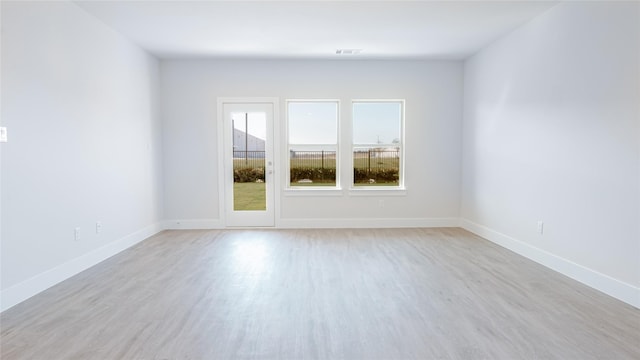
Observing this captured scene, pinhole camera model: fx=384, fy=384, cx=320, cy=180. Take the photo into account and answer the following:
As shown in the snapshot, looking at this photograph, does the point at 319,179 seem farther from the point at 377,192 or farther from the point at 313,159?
the point at 377,192

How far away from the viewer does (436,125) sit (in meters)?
6.44

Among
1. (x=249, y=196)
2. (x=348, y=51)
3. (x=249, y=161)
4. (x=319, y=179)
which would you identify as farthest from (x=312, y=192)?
(x=348, y=51)


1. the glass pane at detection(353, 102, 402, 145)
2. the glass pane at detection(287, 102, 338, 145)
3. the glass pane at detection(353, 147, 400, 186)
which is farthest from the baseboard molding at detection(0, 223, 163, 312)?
the glass pane at detection(353, 102, 402, 145)

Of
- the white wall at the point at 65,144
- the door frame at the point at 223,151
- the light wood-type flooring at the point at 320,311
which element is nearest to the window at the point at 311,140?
the door frame at the point at 223,151

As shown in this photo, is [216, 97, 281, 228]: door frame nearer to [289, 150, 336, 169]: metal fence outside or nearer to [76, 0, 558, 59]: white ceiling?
[289, 150, 336, 169]: metal fence outside

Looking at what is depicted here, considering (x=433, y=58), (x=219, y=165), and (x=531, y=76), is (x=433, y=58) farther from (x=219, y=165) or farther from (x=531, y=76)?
(x=219, y=165)

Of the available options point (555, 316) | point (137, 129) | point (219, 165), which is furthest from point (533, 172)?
point (137, 129)

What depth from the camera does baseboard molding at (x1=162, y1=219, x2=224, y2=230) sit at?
6.31 meters

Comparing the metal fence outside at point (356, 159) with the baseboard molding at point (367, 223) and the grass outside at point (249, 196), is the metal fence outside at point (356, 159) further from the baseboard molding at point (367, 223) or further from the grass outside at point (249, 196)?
the baseboard molding at point (367, 223)

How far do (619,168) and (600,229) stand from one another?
1.91 ft

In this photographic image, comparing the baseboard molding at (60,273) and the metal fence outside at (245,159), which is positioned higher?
the metal fence outside at (245,159)

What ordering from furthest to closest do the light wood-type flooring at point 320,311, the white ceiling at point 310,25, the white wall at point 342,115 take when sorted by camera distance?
the white wall at point 342,115 → the white ceiling at point 310,25 → the light wood-type flooring at point 320,311

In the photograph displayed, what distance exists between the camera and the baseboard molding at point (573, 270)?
3168 millimetres

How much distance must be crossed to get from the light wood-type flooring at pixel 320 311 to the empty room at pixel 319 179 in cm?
2
